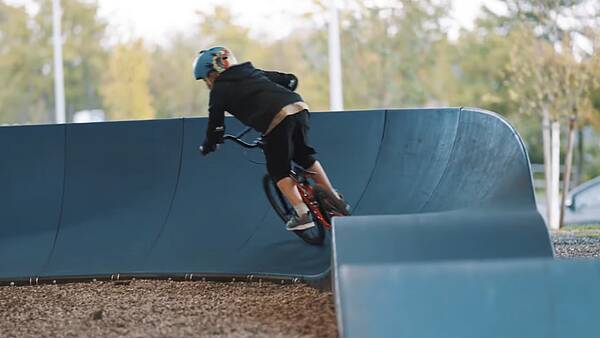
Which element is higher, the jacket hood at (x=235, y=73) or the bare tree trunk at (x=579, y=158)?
the jacket hood at (x=235, y=73)

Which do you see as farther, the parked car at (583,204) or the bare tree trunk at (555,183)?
the parked car at (583,204)

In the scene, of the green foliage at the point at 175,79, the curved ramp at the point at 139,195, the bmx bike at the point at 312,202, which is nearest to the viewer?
the bmx bike at the point at 312,202

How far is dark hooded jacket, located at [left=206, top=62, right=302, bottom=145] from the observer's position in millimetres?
7332

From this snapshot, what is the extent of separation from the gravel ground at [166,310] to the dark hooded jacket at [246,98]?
1.31m

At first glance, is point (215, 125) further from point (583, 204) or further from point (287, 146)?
point (583, 204)

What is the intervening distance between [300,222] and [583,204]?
1192 centimetres

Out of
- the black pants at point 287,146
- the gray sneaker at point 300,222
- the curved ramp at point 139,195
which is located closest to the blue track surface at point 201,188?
the curved ramp at point 139,195

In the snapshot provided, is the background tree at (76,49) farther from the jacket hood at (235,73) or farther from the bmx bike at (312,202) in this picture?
the jacket hood at (235,73)

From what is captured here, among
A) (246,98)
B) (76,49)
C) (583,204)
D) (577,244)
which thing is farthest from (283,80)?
(76,49)

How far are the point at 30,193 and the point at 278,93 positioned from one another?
9.70ft

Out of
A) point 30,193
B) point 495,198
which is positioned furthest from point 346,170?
point 30,193

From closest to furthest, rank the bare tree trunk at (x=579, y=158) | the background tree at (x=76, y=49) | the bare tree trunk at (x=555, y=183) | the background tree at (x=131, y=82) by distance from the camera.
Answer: the bare tree trunk at (x=555, y=183) → the bare tree trunk at (x=579, y=158) → the background tree at (x=131, y=82) → the background tree at (x=76, y=49)

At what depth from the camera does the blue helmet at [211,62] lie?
738cm

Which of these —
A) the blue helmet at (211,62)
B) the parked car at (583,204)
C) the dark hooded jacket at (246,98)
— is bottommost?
the parked car at (583,204)
